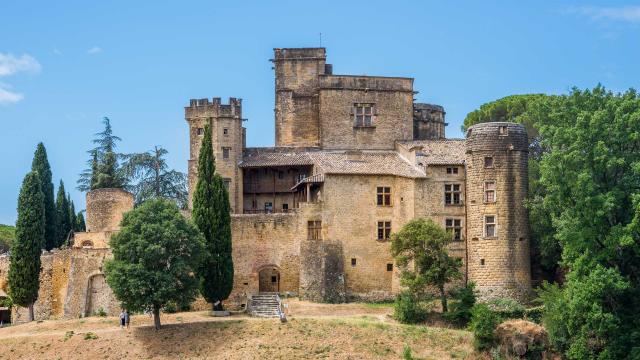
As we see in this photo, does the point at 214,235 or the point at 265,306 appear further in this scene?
the point at 265,306

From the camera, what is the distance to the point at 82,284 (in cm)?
5738

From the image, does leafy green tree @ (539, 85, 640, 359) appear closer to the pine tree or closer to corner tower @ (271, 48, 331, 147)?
corner tower @ (271, 48, 331, 147)

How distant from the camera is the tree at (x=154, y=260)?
48.3 metres

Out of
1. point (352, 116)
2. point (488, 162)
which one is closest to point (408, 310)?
point (488, 162)

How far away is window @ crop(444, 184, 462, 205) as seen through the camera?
56844mm

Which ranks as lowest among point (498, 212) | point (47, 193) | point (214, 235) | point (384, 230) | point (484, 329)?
point (484, 329)

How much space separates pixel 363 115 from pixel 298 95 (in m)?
4.92

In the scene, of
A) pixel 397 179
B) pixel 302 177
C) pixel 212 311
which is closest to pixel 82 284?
pixel 212 311

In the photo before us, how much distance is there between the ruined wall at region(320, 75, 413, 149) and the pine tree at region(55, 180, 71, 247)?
1941 cm

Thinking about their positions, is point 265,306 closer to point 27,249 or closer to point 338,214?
point 338,214

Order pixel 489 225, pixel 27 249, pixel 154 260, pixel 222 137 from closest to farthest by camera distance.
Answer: pixel 154 260
pixel 489 225
pixel 27 249
pixel 222 137

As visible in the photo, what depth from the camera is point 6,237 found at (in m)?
84.1

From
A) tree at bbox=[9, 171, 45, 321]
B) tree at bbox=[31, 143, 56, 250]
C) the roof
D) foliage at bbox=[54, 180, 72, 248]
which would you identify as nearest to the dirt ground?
tree at bbox=[9, 171, 45, 321]

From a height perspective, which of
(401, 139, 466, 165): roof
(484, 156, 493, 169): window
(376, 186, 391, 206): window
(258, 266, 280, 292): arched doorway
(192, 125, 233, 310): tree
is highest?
(401, 139, 466, 165): roof
